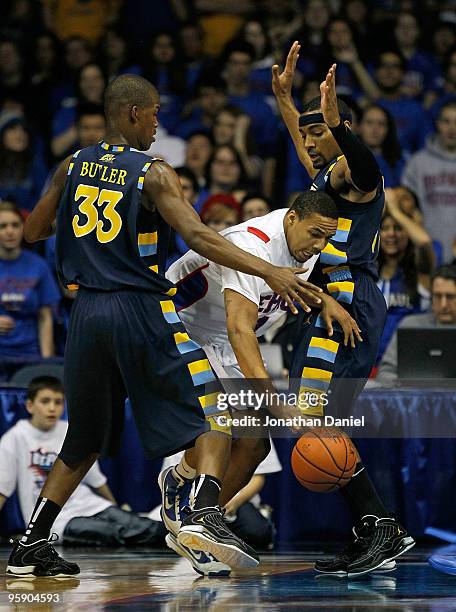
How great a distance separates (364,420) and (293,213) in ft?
7.81

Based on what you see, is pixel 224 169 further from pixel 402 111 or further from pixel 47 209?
pixel 47 209

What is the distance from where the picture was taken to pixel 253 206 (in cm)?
1012

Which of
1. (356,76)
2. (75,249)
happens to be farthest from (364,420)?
(356,76)

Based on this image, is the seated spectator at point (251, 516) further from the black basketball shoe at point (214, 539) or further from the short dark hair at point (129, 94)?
the short dark hair at point (129, 94)

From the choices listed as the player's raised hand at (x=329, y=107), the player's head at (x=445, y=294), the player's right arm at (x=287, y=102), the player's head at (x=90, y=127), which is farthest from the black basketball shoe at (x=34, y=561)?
the player's head at (x=90, y=127)

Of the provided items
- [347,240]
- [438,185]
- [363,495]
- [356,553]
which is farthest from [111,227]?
[438,185]

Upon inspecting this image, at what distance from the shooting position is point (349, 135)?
632 centimetres

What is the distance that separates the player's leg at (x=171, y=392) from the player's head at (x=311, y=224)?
75 centimetres

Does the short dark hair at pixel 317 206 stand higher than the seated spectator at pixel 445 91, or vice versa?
the seated spectator at pixel 445 91

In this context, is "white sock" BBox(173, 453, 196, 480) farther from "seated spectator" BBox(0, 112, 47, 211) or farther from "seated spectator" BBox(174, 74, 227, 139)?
"seated spectator" BBox(174, 74, 227, 139)

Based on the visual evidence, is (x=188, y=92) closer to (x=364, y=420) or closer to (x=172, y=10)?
(x=172, y=10)

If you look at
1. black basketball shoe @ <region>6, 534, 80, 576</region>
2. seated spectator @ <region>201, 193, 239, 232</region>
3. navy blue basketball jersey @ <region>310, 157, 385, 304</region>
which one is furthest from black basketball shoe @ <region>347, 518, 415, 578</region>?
seated spectator @ <region>201, 193, 239, 232</region>

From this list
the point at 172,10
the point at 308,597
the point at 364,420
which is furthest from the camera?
the point at 172,10

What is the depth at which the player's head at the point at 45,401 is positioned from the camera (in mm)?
8375
